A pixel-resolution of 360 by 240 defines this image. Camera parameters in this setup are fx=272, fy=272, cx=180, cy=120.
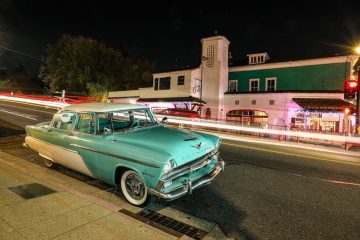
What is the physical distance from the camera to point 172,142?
5070mm

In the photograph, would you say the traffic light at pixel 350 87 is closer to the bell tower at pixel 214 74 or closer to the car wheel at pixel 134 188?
the car wheel at pixel 134 188

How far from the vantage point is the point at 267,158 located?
370 inches

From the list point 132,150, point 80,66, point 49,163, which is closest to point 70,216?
point 132,150

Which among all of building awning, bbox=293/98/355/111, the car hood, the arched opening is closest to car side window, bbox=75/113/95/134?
the car hood

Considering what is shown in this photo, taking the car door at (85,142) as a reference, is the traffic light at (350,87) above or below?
above

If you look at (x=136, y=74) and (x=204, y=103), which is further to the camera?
(x=136, y=74)

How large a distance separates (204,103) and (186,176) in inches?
1101

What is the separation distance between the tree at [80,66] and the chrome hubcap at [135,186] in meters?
41.7

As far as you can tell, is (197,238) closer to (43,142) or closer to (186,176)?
(186,176)

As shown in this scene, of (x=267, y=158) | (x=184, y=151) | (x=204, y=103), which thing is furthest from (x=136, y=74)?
(x=184, y=151)

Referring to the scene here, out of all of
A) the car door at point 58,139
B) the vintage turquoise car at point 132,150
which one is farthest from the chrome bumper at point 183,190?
the car door at point 58,139

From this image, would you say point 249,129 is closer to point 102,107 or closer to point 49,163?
point 49,163

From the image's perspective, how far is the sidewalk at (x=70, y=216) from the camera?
13.0ft

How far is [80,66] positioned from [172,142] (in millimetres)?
46375
